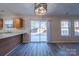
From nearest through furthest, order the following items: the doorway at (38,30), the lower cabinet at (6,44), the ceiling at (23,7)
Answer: the ceiling at (23,7) → the doorway at (38,30) → the lower cabinet at (6,44)

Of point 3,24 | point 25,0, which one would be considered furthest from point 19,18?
point 25,0

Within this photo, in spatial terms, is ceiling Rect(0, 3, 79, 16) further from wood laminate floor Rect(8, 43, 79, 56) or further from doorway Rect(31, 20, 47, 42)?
wood laminate floor Rect(8, 43, 79, 56)

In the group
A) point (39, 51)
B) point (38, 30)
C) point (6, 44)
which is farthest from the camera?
point (6, 44)

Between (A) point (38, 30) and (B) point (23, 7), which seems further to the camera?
(B) point (23, 7)

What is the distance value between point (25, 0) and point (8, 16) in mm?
665

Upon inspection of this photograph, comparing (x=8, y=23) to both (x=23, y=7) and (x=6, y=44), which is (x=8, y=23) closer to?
(x=23, y=7)

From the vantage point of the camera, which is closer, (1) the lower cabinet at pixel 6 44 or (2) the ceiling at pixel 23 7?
(2) the ceiling at pixel 23 7

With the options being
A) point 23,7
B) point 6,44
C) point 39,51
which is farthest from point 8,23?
point 6,44

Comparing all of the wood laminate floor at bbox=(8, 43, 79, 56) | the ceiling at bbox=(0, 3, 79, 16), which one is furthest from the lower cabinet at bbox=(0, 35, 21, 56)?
the ceiling at bbox=(0, 3, 79, 16)

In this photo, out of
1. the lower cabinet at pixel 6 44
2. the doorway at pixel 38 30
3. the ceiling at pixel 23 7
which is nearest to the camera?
the ceiling at pixel 23 7

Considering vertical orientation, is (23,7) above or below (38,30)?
above

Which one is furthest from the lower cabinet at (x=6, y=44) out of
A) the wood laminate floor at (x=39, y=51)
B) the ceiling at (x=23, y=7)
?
the ceiling at (x=23, y=7)

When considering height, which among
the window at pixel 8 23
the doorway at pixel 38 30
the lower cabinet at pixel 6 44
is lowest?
the lower cabinet at pixel 6 44

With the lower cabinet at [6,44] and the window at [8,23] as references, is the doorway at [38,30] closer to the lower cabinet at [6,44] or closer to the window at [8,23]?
the window at [8,23]
